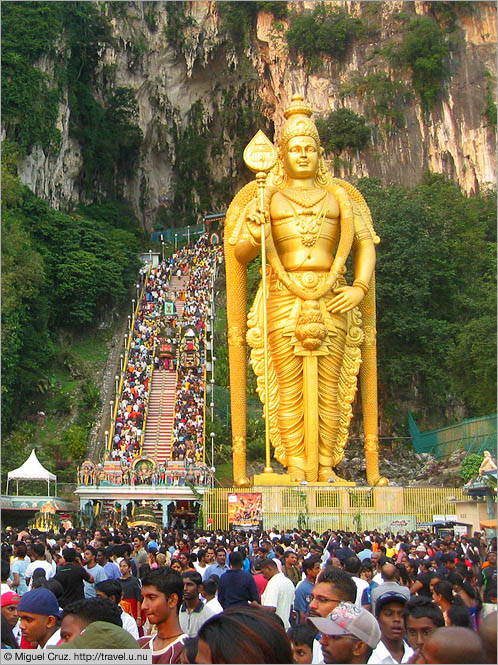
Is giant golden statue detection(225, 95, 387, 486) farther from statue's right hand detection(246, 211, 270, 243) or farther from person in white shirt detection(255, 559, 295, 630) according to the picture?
person in white shirt detection(255, 559, 295, 630)

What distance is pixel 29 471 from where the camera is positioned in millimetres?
21891

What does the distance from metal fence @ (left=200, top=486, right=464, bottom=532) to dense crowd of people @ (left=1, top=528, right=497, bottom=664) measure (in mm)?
9045

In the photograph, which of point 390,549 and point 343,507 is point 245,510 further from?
point 390,549

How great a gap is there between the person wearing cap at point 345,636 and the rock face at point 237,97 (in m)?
31.8

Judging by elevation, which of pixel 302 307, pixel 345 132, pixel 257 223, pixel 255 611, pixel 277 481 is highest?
pixel 345 132

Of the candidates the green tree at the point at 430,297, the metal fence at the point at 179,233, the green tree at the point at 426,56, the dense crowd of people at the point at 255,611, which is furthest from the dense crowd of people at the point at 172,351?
the dense crowd of people at the point at 255,611

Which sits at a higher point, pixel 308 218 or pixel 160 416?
pixel 308 218

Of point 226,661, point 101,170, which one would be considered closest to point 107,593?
point 226,661

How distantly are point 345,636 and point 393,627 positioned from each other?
1195 millimetres

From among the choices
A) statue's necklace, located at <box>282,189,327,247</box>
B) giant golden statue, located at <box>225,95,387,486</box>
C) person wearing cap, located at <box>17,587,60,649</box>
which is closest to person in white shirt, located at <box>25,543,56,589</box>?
person wearing cap, located at <box>17,587,60,649</box>

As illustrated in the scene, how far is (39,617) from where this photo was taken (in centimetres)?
451

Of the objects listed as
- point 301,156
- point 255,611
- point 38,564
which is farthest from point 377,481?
point 255,611

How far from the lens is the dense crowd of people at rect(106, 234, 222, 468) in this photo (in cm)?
2667

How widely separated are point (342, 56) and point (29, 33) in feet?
34.9
